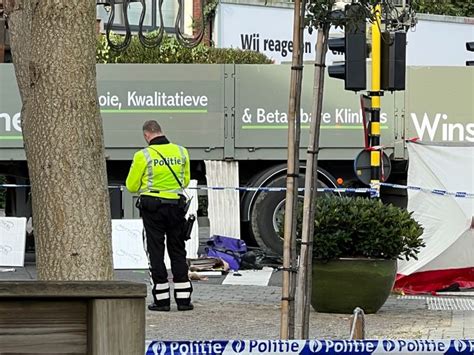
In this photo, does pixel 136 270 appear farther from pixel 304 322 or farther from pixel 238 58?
pixel 304 322

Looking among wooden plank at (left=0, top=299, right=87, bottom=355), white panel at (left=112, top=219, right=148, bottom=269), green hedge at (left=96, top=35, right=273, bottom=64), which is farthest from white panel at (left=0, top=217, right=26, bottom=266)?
wooden plank at (left=0, top=299, right=87, bottom=355)

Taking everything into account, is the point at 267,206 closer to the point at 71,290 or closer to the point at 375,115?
the point at 375,115

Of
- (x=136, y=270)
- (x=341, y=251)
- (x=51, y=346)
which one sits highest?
(x=51, y=346)

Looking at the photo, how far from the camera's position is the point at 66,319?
3158 millimetres

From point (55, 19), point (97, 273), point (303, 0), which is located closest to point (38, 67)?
point (55, 19)

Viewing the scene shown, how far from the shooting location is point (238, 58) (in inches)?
641

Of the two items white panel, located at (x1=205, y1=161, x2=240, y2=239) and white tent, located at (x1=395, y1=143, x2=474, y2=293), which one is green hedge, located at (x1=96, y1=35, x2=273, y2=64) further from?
white tent, located at (x1=395, y1=143, x2=474, y2=293)

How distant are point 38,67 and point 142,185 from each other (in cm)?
533

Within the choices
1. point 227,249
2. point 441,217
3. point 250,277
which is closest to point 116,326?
point 441,217

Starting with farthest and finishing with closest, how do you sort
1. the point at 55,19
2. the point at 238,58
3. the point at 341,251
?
the point at 238,58 → the point at 341,251 → the point at 55,19

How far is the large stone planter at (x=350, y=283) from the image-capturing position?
33.0 feet

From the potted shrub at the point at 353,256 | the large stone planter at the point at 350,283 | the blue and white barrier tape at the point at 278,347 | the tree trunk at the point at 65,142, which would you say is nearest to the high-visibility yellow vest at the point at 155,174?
the potted shrub at the point at 353,256

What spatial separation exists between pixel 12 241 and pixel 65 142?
31.5 ft

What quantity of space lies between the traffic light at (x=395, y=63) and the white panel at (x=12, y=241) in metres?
5.11
